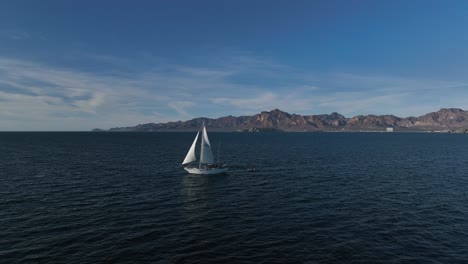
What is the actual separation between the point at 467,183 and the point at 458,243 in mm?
44142

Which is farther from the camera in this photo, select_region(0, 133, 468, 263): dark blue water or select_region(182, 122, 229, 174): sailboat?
select_region(182, 122, 229, 174): sailboat

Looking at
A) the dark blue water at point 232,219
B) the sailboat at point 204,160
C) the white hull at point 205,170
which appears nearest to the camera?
the dark blue water at point 232,219

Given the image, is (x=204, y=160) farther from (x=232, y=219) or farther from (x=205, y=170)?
(x=232, y=219)

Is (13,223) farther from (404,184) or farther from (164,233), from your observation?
(404,184)

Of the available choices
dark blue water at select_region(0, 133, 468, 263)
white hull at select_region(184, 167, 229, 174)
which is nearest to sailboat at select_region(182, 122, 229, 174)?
white hull at select_region(184, 167, 229, 174)

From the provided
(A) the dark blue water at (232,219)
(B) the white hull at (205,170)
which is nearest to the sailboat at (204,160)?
(B) the white hull at (205,170)

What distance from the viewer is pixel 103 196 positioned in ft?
175

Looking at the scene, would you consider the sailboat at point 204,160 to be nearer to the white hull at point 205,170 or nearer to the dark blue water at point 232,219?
the white hull at point 205,170

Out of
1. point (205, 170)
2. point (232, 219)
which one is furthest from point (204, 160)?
point (232, 219)

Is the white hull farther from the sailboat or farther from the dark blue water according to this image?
the dark blue water

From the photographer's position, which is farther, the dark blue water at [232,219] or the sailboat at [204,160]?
the sailboat at [204,160]

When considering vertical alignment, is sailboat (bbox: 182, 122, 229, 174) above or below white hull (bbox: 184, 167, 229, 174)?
above

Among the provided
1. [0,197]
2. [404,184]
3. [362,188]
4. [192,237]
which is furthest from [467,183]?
[0,197]

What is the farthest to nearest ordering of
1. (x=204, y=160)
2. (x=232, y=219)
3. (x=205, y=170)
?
1. (x=204, y=160)
2. (x=205, y=170)
3. (x=232, y=219)
